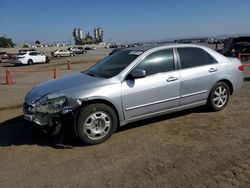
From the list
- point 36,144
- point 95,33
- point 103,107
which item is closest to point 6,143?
point 36,144

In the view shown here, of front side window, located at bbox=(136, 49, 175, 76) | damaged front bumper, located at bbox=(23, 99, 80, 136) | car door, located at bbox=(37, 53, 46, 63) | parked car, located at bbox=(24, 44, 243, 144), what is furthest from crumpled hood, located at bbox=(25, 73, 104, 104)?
car door, located at bbox=(37, 53, 46, 63)

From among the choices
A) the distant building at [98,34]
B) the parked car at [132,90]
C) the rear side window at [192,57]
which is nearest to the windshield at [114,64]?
the parked car at [132,90]

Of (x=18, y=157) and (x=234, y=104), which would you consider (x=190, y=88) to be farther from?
(x=18, y=157)

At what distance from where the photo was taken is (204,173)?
388 centimetres

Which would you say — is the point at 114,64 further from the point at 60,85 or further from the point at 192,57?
the point at 192,57

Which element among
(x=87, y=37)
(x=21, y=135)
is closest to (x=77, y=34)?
(x=87, y=37)

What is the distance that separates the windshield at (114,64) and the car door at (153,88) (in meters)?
0.26

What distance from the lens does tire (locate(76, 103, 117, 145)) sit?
4984 mm

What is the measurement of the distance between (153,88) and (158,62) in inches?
23.3

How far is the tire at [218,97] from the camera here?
659cm

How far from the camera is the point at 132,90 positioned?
213 inches

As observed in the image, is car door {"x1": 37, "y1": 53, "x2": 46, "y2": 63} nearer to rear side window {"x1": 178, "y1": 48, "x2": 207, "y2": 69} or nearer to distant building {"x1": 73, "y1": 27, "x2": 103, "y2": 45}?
rear side window {"x1": 178, "y1": 48, "x2": 207, "y2": 69}

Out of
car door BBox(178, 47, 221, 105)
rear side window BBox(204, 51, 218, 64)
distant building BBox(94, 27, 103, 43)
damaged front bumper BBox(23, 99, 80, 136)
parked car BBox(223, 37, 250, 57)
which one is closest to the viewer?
damaged front bumper BBox(23, 99, 80, 136)

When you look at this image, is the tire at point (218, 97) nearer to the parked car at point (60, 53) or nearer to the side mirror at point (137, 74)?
the side mirror at point (137, 74)
